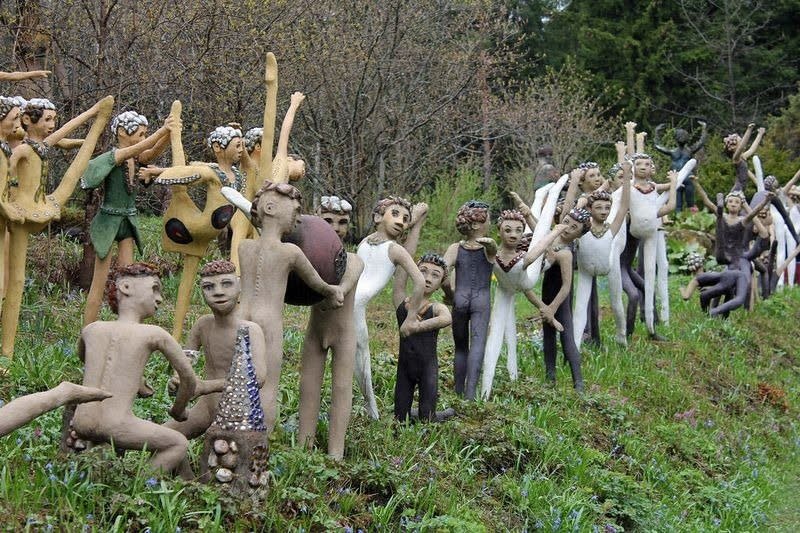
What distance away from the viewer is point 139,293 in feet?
15.6

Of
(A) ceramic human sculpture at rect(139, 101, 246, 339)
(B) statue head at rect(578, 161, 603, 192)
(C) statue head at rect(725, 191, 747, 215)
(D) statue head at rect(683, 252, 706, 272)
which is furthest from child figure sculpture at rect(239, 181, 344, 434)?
(D) statue head at rect(683, 252, 706, 272)

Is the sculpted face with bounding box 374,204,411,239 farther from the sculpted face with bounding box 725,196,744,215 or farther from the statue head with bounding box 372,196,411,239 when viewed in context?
the sculpted face with bounding box 725,196,744,215

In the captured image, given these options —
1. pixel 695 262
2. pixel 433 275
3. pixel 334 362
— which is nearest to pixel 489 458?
pixel 433 275

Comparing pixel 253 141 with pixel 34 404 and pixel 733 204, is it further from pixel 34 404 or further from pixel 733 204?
pixel 733 204

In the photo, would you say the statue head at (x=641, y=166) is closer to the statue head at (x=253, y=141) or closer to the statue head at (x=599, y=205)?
the statue head at (x=599, y=205)

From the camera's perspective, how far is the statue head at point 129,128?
738 cm

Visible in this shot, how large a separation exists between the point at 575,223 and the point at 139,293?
4676 mm

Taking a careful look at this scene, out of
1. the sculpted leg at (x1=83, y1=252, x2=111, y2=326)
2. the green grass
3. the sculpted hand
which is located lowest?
the green grass

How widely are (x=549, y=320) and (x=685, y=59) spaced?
2466 cm

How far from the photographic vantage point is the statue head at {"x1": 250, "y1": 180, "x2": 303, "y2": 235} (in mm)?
5305

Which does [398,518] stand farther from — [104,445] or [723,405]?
[723,405]

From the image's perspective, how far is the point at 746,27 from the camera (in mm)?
30656

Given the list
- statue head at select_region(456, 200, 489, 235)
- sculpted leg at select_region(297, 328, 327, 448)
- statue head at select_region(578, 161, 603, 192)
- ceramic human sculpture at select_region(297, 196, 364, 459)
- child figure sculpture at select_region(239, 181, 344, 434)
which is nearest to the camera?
child figure sculpture at select_region(239, 181, 344, 434)

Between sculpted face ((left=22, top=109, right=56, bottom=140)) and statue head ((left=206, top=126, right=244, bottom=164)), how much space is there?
3.87ft
